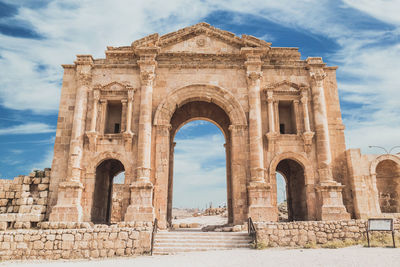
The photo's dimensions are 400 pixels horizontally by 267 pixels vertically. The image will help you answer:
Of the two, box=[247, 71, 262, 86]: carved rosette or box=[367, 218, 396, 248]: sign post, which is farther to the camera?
box=[247, 71, 262, 86]: carved rosette

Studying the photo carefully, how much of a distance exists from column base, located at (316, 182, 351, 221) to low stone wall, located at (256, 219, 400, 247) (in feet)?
6.59

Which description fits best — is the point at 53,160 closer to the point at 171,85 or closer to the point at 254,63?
the point at 171,85

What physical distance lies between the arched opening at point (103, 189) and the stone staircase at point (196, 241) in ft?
18.4

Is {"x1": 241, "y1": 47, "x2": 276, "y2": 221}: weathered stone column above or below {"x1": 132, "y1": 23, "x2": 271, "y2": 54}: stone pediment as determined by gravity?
below

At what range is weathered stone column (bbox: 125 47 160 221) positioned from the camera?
14.8 metres

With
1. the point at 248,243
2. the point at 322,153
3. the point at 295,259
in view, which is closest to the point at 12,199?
the point at 248,243

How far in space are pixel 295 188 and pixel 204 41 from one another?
33.7 feet

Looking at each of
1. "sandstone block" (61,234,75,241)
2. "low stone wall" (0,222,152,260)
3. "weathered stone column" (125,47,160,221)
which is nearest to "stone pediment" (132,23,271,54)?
"weathered stone column" (125,47,160,221)

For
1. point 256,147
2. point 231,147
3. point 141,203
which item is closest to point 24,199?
point 141,203

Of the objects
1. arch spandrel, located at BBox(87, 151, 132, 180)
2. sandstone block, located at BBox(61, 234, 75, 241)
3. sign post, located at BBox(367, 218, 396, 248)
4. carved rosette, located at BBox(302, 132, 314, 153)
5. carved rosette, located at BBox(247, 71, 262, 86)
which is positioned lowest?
sandstone block, located at BBox(61, 234, 75, 241)

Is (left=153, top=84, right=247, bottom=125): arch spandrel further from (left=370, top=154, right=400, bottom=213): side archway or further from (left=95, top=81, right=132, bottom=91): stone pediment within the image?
(left=370, top=154, right=400, bottom=213): side archway

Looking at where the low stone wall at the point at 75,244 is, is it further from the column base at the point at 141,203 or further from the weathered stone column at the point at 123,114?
the weathered stone column at the point at 123,114

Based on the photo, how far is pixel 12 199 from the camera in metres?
15.9

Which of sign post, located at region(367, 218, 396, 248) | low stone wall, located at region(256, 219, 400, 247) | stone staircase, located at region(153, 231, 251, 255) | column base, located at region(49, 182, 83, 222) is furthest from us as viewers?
column base, located at region(49, 182, 83, 222)
